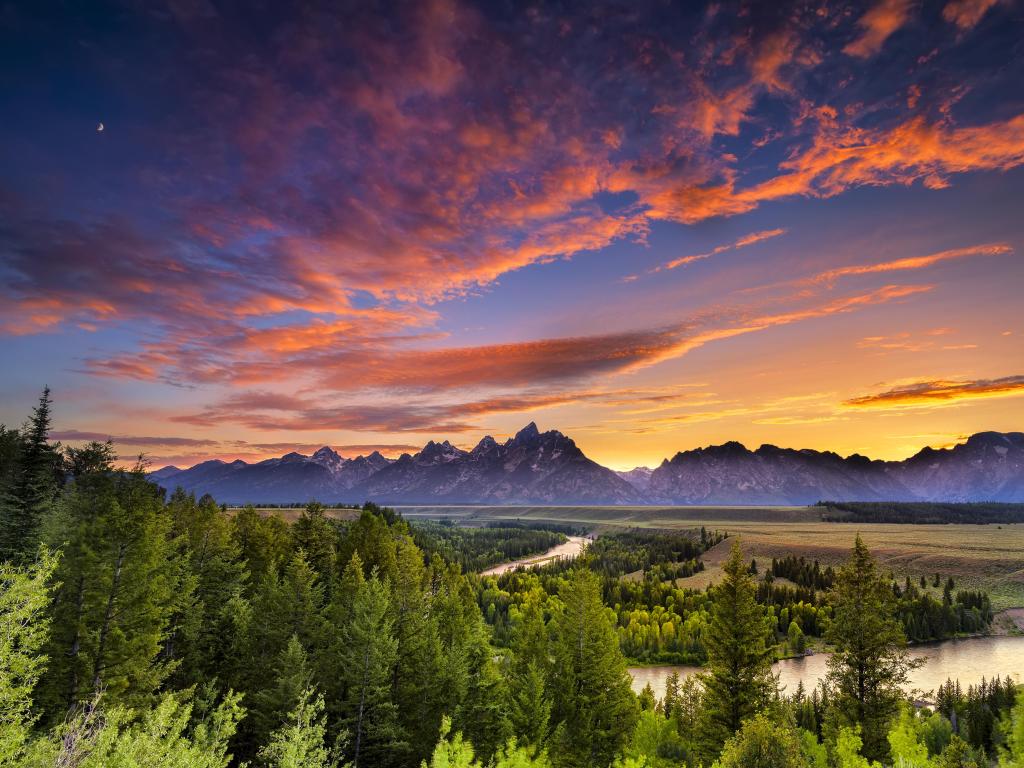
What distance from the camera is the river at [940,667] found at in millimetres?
102075

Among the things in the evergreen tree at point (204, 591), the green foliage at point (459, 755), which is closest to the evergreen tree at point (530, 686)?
the green foliage at point (459, 755)

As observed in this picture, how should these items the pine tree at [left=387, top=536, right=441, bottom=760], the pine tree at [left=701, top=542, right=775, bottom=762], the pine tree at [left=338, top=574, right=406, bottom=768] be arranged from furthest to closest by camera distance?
1. the pine tree at [left=387, top=536, right=441, bottom=760]
2. the pine tree at [left=338, top=574, right=406, bottom=768]
3. the pine tree at [left=701, top=542, right=775, bottom=762]

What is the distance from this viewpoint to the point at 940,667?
111 meters

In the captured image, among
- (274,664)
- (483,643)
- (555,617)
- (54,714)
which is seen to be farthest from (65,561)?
(555,617)

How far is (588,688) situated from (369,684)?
62.9 feet

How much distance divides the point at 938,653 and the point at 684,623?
5459 cm

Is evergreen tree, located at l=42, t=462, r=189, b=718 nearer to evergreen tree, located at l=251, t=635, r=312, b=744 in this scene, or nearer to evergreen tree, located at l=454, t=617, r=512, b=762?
evergreen tree, located at l=251, t=635, r=312, b=744

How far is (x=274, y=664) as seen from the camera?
5156cm

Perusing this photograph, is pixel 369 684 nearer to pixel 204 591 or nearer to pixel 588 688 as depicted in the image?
pixel 588 688

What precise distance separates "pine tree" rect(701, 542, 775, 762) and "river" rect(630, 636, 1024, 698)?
209 ft

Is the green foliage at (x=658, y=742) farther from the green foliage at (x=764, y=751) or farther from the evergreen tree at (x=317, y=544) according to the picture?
the evergreen tree at (x=317, y=544)

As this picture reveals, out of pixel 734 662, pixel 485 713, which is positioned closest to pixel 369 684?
pixel 485 713

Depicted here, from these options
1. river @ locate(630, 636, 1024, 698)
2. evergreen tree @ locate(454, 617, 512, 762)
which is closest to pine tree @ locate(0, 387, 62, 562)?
evergreen tree @ locate(454, 617, 512, 762)

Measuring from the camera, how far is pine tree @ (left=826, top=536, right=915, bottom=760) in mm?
41844
